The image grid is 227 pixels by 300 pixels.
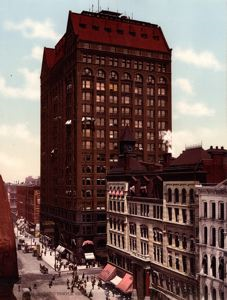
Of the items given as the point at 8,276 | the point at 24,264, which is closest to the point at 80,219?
the point at 24,264

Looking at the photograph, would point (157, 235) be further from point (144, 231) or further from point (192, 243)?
point (192, 243)

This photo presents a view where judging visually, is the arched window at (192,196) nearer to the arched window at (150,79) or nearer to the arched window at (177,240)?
the arched window at (177,240)

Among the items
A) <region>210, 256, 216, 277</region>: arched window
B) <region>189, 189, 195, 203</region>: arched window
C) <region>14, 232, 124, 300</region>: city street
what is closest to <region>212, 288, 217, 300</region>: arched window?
<region>210, 256, 216, 277</region>: arched window

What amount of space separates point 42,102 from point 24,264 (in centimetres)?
7041

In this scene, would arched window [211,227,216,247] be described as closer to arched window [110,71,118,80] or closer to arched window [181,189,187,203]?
arched window [181,189,187,203]

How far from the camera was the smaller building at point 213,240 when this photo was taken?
48.6 metres

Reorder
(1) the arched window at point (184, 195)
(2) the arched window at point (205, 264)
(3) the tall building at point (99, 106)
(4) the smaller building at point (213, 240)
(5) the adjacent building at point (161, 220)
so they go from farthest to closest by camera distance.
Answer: (3) the tall building at point (99, 106)
(1) the arched window at point (184, 195)
(5) the adjacent building at point (161, 220)
(2) the arched window at point (205, 264)
(4) the smaller building at point (213, 240)

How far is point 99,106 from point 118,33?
2070cm

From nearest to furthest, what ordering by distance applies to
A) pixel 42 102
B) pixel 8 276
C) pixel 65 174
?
pixel 8 276
pixel 65 174
pixel 42 102

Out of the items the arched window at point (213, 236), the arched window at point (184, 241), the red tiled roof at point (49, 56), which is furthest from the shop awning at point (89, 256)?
the red tiled roof at point (49, 56)

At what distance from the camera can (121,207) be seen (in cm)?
8056

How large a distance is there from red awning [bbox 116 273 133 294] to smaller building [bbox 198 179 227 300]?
2094cm

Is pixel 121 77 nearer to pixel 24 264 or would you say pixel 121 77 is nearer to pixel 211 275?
pixel 24 264

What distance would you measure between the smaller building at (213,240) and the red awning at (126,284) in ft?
68.7
